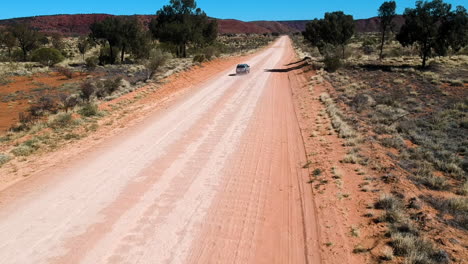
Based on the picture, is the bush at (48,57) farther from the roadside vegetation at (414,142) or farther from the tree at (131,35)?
the roadside vegetation at (414,142)

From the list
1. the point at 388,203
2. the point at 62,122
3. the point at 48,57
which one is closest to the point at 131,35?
the point at 48,57

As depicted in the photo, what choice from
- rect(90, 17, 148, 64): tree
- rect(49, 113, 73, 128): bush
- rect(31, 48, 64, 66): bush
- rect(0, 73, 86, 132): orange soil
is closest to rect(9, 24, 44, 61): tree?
rect(31, 48, 64, 66): bush

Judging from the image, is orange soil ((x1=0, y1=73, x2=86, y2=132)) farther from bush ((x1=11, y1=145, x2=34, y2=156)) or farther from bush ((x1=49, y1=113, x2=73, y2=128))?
bush ((x1=11, y1=145, x2=34, y2=156))

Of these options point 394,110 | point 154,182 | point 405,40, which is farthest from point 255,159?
point 405,40

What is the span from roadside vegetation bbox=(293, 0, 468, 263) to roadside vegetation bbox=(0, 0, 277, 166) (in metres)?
11.7

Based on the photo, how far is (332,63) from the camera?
33.4 metres

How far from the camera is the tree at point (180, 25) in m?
51.5

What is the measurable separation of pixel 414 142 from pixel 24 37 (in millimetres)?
61042

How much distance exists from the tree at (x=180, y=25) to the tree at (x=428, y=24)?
32.0 m

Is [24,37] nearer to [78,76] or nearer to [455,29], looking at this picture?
[78,76]

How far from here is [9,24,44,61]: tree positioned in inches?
2062

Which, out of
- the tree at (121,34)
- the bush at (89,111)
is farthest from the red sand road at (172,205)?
the tree at (121,34)

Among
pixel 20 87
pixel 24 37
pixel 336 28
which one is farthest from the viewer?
pixel 24 37

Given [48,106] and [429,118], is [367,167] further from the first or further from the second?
[48,106]
